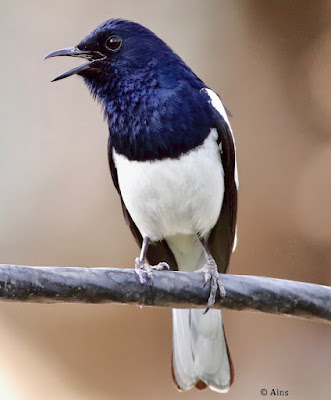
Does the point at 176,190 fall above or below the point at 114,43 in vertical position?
below

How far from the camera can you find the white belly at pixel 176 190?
2619 millimetres

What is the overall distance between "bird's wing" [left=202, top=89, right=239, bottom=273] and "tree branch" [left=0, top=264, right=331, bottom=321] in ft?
2.41

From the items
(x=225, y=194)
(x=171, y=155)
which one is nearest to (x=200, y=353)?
(x=225, y=194)

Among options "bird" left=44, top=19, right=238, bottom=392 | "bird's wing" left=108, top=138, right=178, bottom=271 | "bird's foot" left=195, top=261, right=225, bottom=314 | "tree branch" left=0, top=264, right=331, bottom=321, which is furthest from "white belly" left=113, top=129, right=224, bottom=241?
"tree branch" left=0, top=264, right=331, bottom=321

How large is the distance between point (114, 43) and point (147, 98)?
0.89 ft

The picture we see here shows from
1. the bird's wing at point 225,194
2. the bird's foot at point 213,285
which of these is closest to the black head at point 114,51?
the bird's wing at point 225,194

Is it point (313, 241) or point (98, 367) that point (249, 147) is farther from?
point (98, 367)

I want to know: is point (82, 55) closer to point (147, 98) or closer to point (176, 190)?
point (147, 98)

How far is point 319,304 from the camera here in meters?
1.99

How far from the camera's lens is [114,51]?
2.75 metres

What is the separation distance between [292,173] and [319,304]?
186cm

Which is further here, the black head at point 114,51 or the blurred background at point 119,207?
the blurred background at point 119,207

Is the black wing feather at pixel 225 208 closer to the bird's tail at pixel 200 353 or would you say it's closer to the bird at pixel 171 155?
the bird at pixel 171 155

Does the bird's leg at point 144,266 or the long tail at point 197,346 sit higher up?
the bird's leg at point 144,266
